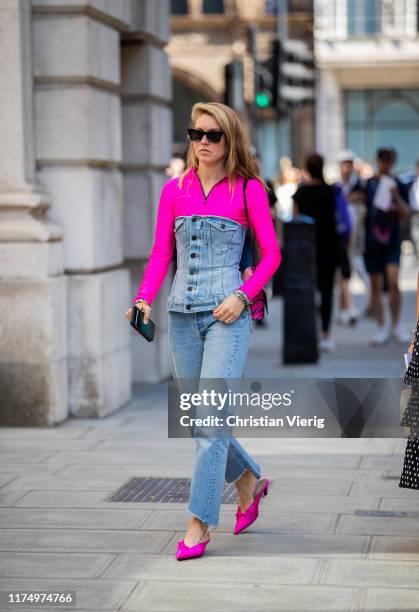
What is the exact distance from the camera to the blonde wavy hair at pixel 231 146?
228 inches

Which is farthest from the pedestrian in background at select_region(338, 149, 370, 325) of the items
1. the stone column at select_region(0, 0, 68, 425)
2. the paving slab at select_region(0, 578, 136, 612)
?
the paving slab at select_region(0, 578, 136, 612)

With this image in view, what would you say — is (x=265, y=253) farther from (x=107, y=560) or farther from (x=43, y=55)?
(x=43, y=55)

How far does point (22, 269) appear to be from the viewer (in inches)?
357

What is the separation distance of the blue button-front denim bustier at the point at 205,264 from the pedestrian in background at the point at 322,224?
7595 mm

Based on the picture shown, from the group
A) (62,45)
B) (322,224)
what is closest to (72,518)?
(62,45)

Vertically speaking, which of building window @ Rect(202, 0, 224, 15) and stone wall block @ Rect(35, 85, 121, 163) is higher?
building window @ Rect(202, 0, 224, 15)

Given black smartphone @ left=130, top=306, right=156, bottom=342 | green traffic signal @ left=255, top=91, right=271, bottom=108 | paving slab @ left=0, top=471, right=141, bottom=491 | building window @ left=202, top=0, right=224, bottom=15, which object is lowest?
paving slab @ left=0, top=471, right=141, bottom=491

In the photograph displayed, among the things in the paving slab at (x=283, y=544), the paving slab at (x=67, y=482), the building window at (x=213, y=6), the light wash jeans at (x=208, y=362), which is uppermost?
the building window at (x=213, y=6)

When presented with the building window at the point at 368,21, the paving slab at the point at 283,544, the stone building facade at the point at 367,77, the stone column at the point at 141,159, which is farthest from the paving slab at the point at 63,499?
the building window at the point at 368,21

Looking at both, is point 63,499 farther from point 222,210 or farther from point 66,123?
point 66,123

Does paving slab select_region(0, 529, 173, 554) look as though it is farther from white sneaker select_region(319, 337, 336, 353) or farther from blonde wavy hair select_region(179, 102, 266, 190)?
white sneaker select_region(319, 337, 336, 353)

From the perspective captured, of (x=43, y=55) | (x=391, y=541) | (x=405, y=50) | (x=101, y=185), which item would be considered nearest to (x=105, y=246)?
(x=101, y=185)

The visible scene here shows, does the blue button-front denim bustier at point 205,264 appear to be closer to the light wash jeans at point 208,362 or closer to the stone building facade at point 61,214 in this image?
the light wash jeans at point 208,362

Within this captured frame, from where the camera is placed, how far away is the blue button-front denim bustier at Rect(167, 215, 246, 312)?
227 inches
